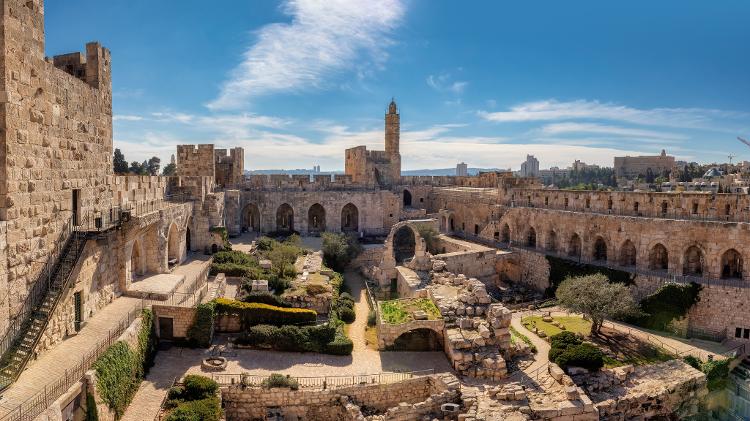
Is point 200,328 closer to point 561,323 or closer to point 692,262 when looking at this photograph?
point 561,323

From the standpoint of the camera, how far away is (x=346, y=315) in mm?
22594

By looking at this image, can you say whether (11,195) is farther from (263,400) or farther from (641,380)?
(641,380)

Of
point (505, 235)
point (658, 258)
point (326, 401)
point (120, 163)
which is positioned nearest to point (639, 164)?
point (505, 235)

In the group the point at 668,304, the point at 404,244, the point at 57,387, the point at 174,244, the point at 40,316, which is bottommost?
the point at 668,304

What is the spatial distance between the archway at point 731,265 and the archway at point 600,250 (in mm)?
6230

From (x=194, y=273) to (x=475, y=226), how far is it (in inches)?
934

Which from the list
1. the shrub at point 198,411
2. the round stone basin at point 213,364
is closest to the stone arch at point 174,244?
the round stone basin at point 213,364

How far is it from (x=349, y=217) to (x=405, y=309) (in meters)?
20.8

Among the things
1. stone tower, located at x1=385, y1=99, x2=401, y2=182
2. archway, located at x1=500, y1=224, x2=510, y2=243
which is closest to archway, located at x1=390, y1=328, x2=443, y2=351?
archway, located at x1=500, y1=224, x2=510, y2=243

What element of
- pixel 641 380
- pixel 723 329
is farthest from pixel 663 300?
pixel 641 380

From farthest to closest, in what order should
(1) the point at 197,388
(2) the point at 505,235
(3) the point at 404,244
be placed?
(3) the point at 404,244
(2) the point at 505,235
(1) the point at 197,388

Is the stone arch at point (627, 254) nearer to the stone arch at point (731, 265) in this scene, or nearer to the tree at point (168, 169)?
the stone arch at point (731, 265)

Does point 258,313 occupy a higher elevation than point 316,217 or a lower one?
lower

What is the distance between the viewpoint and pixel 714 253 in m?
23.6
